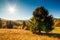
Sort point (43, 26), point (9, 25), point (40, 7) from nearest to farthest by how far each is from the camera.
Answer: point (43, 26), point (40, 7), point (9, 25)

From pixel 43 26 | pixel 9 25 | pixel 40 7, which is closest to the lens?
pixel 43 26

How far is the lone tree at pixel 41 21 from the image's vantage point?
1068 inches

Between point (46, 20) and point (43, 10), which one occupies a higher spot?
point (43, 10)

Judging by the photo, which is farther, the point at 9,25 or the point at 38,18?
the point at 9,25

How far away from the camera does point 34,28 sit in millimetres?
27516

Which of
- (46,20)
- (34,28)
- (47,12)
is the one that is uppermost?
(47,12)

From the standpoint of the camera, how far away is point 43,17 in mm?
27984

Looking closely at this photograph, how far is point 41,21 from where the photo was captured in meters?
27.6

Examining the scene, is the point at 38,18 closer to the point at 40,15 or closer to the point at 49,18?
the point at 40,15

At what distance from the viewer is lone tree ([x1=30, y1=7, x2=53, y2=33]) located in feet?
89.0

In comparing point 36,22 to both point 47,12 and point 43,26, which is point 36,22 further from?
point 47,12

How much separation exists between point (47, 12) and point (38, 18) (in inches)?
122

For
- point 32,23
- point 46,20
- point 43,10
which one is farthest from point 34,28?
point 43,10

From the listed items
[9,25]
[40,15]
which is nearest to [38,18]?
[40,15]
